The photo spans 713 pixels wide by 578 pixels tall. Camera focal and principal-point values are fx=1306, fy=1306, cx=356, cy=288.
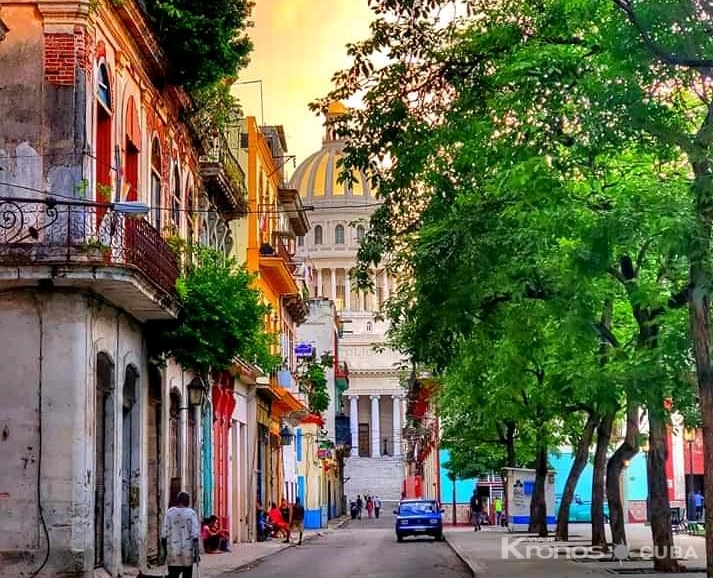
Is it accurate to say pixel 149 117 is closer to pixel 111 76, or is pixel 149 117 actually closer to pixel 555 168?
pixel 111 76

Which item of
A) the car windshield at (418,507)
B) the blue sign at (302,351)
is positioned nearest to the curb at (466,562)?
the car windshield at (418,507)

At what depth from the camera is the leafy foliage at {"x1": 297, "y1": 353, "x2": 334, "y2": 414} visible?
61031mm

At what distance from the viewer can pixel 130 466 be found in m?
24.2

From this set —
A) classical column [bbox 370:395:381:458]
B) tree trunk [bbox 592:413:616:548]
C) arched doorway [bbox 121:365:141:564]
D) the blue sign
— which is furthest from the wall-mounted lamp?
classical column [bbox 370:395:381:458]

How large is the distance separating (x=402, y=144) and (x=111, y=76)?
20.2 feet

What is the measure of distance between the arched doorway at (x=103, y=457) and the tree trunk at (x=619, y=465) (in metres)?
9.52

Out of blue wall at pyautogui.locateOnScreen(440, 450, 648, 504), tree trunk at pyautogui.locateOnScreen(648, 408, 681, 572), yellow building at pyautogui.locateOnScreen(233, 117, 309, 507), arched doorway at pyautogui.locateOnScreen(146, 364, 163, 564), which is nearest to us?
tree trunk at pyautogui.locateOnScreen(648, 408, 681, 572)

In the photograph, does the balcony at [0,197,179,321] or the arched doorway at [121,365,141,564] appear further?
the arched doorway at [121,365,141,564]

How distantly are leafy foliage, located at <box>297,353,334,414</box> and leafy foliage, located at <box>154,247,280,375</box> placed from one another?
104 ft

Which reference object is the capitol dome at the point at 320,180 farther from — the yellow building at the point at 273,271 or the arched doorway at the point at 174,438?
the arched doorway at the point at 174,438

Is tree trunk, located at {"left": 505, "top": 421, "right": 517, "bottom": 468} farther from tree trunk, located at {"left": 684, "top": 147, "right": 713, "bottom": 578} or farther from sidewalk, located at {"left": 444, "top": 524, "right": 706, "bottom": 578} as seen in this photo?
tree trunk, located at {"left": 684, "top": 147, "right": 713, "bottom": 578}

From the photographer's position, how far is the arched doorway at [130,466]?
23.6 m

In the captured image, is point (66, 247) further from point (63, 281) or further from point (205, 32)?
point (205, 32)

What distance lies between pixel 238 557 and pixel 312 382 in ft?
102
